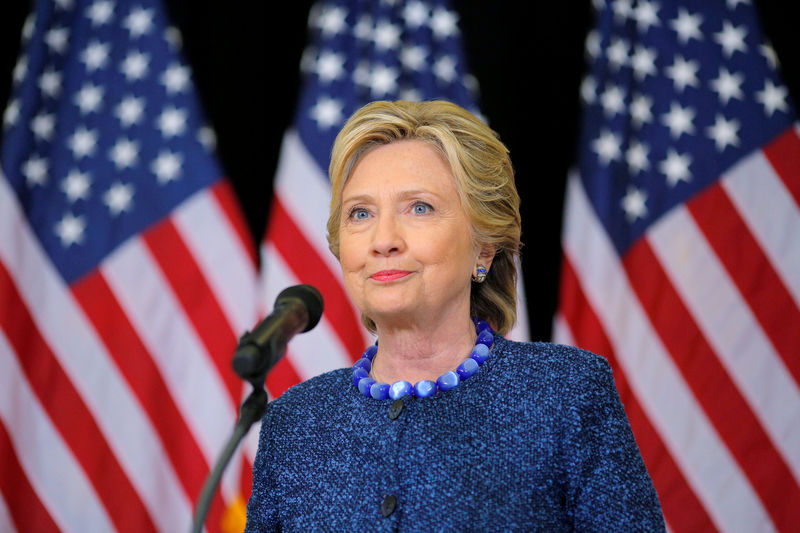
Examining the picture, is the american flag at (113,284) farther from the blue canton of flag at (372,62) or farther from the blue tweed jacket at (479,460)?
the blue tweed jacket at (479,460)

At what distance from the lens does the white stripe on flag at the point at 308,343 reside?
10.8 feet

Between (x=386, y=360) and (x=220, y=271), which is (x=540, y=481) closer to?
(x=386, y=360)

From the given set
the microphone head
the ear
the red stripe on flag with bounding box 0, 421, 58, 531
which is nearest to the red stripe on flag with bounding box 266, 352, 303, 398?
the red stripe on flag with bounding box 0, 421, 58, 531

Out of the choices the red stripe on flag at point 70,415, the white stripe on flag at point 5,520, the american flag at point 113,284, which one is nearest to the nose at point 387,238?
the american flag at point 113,284

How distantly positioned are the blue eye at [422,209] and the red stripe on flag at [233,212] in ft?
5.75

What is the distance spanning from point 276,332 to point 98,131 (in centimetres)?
250

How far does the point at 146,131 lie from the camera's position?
3.43 metres

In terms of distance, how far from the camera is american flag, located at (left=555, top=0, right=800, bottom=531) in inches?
124

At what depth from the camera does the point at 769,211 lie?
10.7 ft

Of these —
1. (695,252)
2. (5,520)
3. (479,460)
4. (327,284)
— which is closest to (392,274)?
(479,460)

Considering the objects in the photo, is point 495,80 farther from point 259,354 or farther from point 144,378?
point 259,354

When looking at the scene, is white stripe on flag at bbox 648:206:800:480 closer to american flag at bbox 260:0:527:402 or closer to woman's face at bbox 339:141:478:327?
american flag at bbox 260:0:527:402

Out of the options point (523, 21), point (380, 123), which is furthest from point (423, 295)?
point (523, 21)

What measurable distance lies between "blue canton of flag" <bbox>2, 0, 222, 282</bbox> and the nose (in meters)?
1.87
